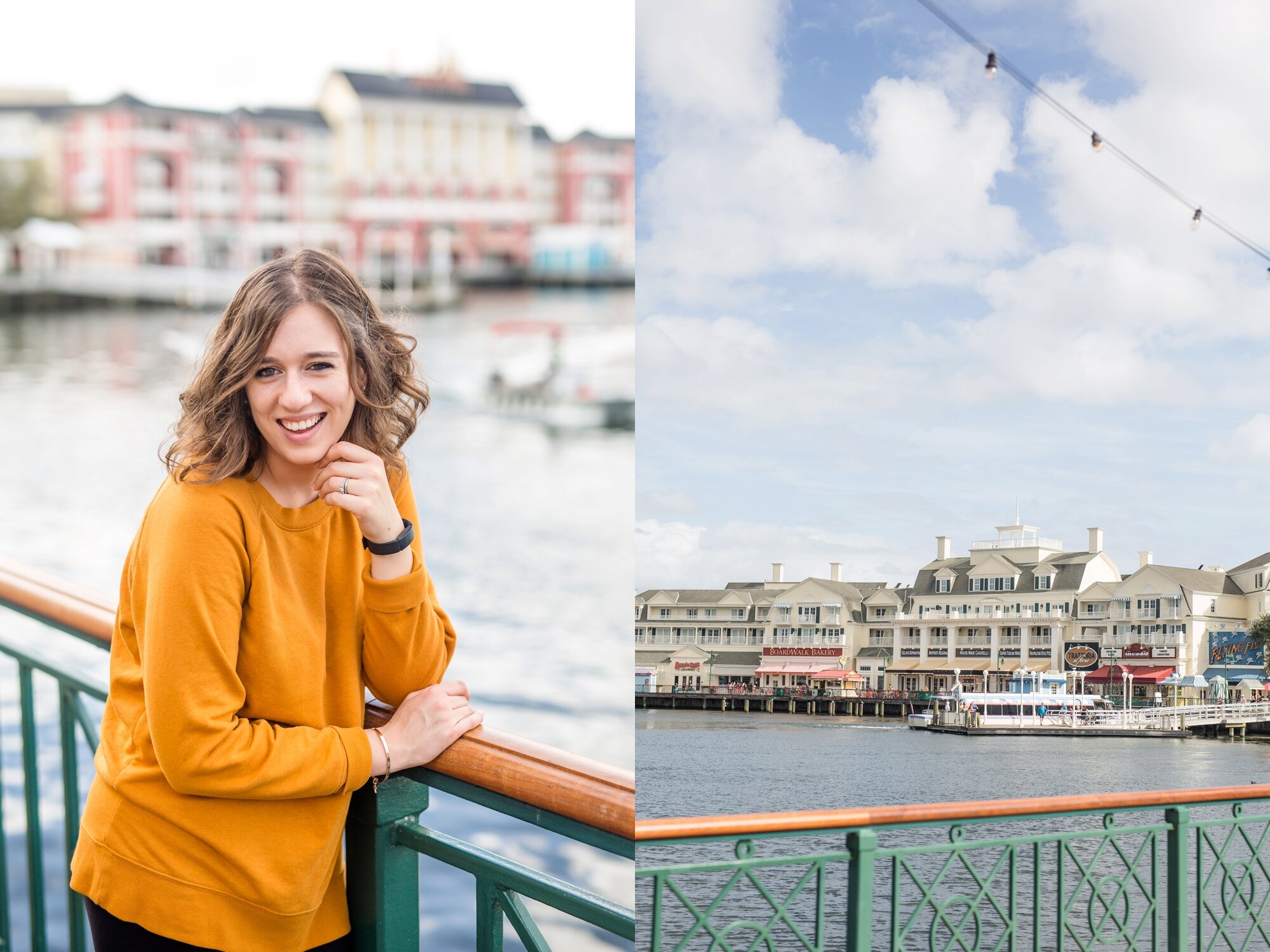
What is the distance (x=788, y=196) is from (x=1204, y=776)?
42.3ft

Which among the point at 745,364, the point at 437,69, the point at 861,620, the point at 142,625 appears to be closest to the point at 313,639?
the point at 142,625

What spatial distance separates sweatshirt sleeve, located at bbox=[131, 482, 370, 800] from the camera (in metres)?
0.69

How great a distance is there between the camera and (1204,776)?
18844 mm

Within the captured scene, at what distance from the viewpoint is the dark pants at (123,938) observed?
75cm

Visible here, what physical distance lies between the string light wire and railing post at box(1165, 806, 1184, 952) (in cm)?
1547

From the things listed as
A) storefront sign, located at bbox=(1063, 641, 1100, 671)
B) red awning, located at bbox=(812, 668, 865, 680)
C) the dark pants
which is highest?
the dark pants

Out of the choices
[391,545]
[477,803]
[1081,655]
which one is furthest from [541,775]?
[1081,655]

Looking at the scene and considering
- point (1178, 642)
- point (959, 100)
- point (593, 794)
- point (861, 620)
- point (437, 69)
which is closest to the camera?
point (593, 794)

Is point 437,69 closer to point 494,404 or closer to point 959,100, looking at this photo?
point 494,404

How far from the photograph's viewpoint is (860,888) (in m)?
1.66

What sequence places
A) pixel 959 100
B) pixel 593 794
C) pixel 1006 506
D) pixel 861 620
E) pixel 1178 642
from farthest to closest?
pixel 1006 506, pixel 959 100, pixel 861 620, pixel 1178 642, pixel 593 794

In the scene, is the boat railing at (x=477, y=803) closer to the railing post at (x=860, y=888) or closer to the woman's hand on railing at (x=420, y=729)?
the woman's hand on railing at (x=420, y=729)

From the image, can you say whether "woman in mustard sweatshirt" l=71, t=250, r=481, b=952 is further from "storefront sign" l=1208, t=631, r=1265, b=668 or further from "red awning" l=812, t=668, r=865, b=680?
"red awning" l=812, t=668, r=865, b=680

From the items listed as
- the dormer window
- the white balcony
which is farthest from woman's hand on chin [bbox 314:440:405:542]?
the white balcony
